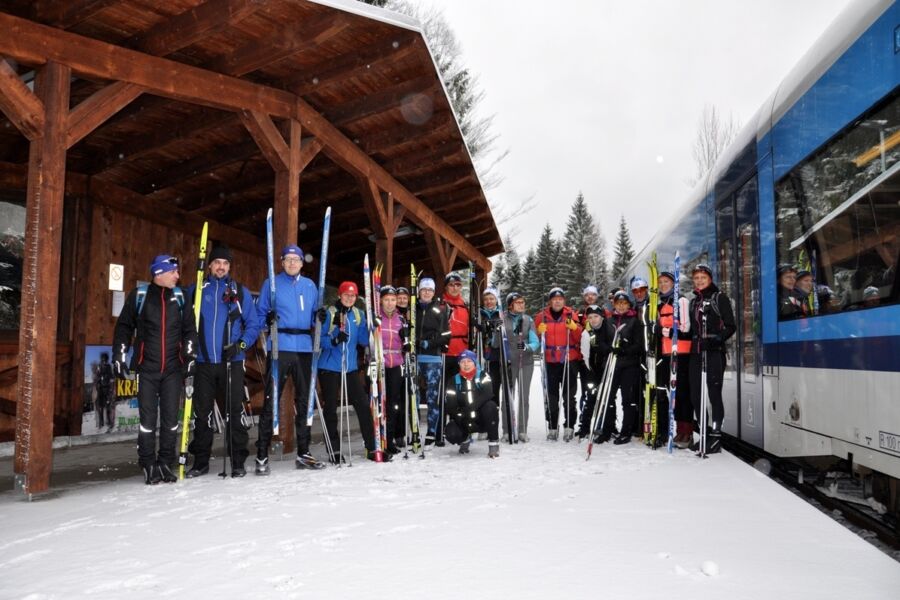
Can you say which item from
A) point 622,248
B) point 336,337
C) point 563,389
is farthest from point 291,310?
point 622,248

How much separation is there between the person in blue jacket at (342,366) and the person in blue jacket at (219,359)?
69 cm

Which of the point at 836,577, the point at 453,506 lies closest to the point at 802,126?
the point at 836,577

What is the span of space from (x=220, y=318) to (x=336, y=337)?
948 millimetres

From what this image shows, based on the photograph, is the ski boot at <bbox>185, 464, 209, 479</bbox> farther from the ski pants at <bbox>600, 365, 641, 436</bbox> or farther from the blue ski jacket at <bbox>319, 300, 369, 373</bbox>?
the ski pants at <bbox>600, 365, 641, 436</bbox>

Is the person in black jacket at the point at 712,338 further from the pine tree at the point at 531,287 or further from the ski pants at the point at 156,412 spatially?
the pine tree at the point at 531,287

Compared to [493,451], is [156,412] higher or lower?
higher

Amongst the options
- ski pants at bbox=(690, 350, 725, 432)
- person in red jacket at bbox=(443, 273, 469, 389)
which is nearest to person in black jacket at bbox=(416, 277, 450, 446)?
person in red jacket at bbox=(443, 273, 469, 389)

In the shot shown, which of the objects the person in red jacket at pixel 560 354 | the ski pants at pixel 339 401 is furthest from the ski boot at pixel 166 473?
the person in red jacket at pixel 560 354

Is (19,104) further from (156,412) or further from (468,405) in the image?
(468,405)

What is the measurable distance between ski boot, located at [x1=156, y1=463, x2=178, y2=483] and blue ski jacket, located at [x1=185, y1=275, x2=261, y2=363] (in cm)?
83

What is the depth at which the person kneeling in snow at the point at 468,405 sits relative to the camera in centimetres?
591

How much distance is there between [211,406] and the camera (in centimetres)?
504

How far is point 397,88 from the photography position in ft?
22.1

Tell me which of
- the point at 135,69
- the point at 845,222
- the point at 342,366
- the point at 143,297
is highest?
the point at 135,69
